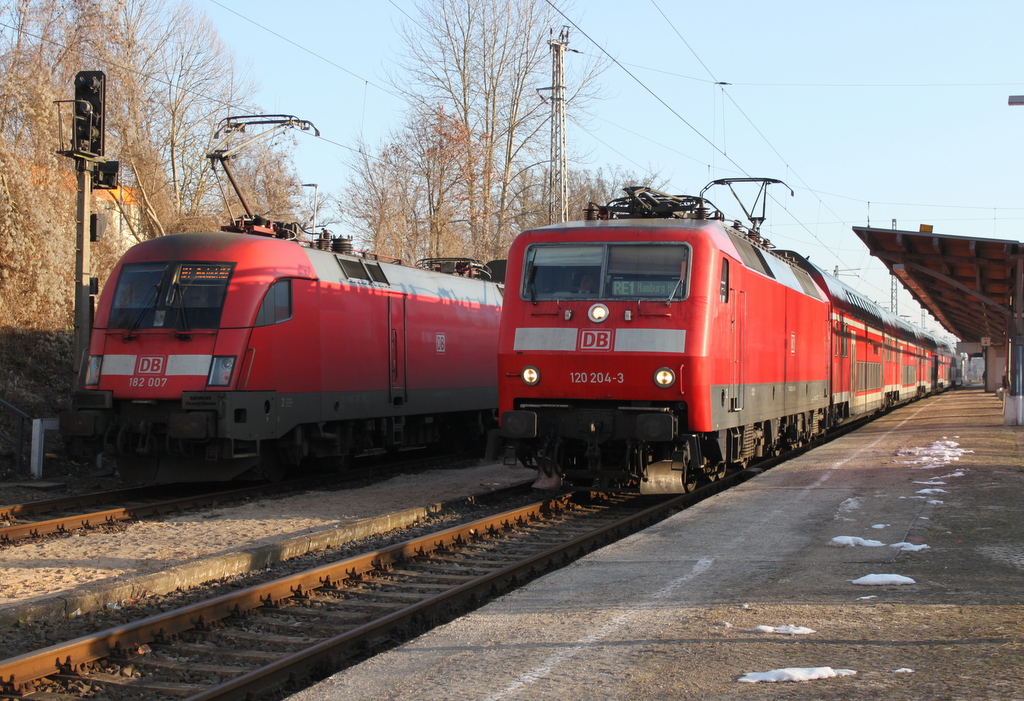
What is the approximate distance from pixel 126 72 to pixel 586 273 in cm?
2042

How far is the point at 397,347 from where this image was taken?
15.6m

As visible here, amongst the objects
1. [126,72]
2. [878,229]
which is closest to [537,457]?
[878,229]

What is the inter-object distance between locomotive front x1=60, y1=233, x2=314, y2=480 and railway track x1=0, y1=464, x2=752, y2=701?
4274mm

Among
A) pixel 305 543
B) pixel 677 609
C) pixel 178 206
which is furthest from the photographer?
pixel 178 206

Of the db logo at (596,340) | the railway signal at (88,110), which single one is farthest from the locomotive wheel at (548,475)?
the railway signal at (88,110)

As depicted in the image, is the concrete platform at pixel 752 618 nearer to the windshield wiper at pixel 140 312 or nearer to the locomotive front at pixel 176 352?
the locomotive front at pixel 176 352

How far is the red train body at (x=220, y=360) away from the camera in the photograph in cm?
1200

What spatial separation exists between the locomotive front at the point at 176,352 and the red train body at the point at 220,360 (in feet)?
0.05

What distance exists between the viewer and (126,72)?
2622 cm

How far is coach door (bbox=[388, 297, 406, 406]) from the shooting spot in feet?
50.3

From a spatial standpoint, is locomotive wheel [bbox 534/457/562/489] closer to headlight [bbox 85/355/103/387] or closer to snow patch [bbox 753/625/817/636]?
snow patch [bbox 753/625/817/636]

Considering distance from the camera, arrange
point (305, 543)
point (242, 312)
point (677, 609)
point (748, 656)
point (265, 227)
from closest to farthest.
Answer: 1. point (748, 656)
2. point (677, 609)
3. point (305, 543)
4. point (242, 312)
5. point (265, 227)

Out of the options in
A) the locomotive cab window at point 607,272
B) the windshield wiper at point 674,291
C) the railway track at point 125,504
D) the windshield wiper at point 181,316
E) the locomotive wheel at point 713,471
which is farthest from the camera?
the locomotive wheel at point 713,471

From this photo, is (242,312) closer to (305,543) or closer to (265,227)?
(265,227)
